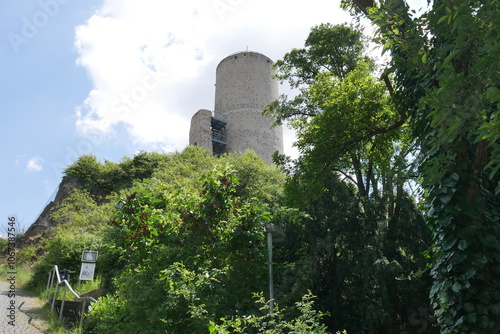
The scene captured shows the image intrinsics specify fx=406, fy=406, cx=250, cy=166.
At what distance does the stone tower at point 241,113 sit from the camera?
110 ft

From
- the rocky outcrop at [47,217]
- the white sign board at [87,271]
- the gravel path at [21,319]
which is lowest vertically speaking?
the gravel path at [21,319]

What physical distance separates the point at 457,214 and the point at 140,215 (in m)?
3.95

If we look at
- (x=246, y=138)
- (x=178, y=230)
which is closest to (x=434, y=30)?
(x=178, y=230)

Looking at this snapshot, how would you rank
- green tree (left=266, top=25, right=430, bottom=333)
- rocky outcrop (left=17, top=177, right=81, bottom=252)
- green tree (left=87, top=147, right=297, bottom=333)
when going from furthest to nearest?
1. rocky outcrop (left=17, top=177, right=81, bottom=252)
2. green tree (left=266, top=25, right=430, bottom=333)
3. green tree (left=87, top=147, right=297, bottom=333)

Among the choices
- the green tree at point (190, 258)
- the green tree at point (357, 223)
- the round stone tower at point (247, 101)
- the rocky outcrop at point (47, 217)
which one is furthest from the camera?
the round stone tower at point (247, 101)

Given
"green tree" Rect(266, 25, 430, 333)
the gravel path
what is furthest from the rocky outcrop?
"green tree" Rect(266, 25, 430, 333)

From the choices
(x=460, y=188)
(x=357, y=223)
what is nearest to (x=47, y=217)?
(x=357, y=223)

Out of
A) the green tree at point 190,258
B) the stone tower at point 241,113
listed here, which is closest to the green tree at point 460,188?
the green tree at point 190,258

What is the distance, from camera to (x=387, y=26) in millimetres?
5793

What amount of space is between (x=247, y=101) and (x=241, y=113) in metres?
1.21

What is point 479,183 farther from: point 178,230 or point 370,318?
point 370,318

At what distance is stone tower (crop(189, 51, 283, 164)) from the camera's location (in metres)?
33.4

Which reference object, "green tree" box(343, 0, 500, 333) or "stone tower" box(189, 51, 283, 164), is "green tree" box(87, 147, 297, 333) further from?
"stone tower" box(189, 51, 283, 164)

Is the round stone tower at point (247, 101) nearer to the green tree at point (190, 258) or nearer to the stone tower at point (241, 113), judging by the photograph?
the stone tower at point (241, 113)
